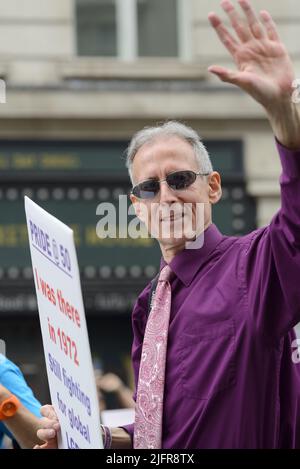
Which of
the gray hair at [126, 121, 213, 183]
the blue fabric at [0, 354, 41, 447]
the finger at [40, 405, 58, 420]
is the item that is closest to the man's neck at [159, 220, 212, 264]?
the gray hair at [126, 121, 213, 183]

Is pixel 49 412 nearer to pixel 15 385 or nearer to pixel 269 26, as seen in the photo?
pixel 15 385

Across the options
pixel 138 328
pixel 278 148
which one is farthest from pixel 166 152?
pixel 278 148

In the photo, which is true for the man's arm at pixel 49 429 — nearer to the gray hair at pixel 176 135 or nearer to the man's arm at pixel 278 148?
the man's arm at pixel 278 148

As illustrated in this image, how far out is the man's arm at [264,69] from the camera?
2855 mm

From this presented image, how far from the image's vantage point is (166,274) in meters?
3.58

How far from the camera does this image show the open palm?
9.36 ft

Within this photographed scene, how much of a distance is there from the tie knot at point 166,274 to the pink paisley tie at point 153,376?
0.03m

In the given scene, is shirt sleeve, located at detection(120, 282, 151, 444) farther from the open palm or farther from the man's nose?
the open palm

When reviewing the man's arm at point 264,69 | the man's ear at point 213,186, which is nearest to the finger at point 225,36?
the man's arm at point 264,69

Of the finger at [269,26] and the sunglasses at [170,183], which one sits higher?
the finger at [269,26]

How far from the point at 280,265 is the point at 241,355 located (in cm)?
30

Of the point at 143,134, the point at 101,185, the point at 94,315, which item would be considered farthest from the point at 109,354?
the point at 143,134

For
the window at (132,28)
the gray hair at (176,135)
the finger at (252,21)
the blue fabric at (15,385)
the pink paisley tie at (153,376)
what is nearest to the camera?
the finger at (252,21)
